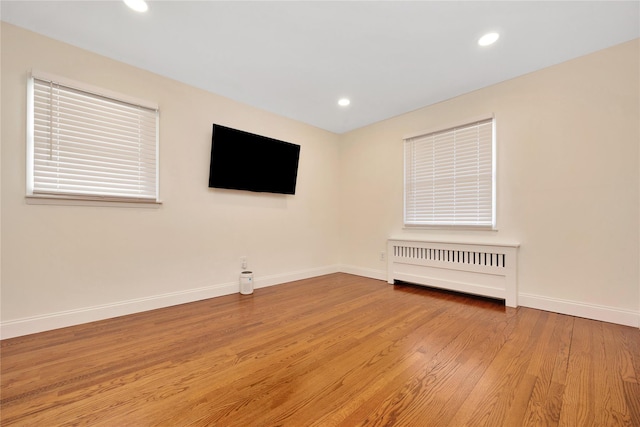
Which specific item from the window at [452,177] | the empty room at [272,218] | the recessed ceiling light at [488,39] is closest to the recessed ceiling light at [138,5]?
the empty room at [272,218]

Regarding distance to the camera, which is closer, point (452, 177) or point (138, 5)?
point (138, 5)

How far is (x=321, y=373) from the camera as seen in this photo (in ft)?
5.07

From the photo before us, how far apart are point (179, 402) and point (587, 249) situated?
336cm

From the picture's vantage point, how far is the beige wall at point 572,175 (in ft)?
7.43

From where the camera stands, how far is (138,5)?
6.20 ft

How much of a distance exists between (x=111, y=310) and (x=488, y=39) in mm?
4056

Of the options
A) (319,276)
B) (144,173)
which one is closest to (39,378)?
(144,173)

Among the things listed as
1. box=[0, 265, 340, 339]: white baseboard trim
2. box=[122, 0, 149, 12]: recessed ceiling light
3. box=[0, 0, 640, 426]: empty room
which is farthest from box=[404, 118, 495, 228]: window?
box=[122, 0, 149, 12]: recessed ceiling light

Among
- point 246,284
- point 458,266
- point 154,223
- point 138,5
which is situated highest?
point 138,5

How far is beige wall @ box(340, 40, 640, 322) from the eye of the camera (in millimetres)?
2264

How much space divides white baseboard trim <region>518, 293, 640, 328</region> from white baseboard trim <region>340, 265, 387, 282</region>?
165 cm

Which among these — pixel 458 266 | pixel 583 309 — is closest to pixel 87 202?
pixel 458 266

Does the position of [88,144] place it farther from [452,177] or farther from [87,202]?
[452,177]

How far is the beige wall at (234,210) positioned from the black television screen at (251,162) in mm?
146
